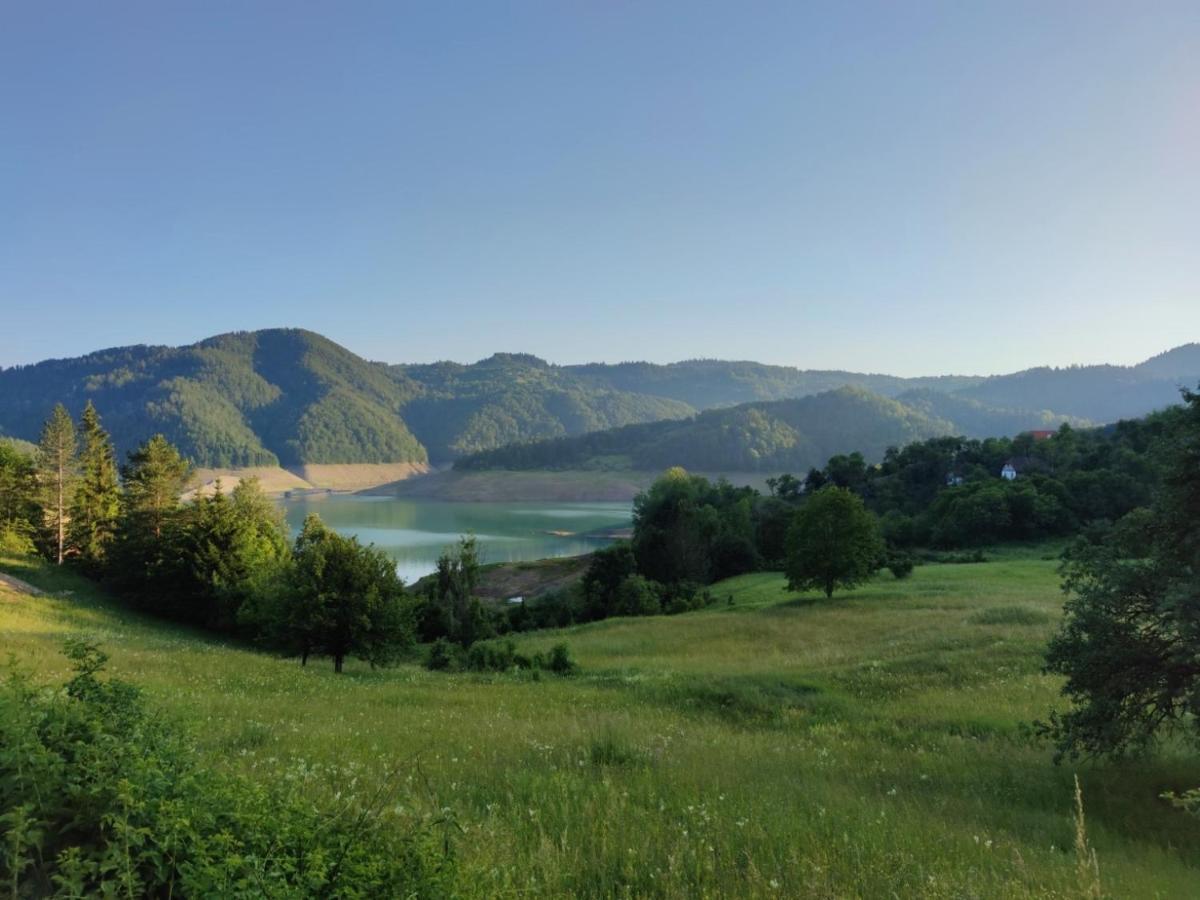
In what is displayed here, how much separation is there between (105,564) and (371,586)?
35.8m

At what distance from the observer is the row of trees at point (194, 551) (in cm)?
2667

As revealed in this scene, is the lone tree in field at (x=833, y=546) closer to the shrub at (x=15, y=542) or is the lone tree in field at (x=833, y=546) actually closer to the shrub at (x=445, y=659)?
the shrub at (x=445, y=659)

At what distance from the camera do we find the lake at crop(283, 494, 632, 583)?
9894cm

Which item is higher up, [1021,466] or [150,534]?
[1021,466]

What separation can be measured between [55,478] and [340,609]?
142ft

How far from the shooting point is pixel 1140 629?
859 cm

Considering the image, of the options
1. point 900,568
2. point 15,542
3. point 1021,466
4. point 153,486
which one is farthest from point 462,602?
point 1021,466

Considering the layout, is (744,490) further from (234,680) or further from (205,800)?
(205,800)

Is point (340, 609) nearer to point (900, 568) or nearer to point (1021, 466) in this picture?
point (900, 568)

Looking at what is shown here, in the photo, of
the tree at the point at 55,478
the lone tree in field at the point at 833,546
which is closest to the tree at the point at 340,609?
the lone tree in field at the point at 833,546

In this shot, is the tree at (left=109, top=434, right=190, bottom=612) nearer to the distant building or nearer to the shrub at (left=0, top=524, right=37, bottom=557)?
the shrub at (left=0, top=524, right=37, bottom=557)

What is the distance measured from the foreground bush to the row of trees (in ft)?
78.0

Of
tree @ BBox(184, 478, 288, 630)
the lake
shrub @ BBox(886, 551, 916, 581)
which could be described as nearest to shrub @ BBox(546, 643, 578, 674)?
tree @ BBox(184, 478, 288, 630)

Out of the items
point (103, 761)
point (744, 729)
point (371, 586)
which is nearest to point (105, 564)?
point (371, 586)
